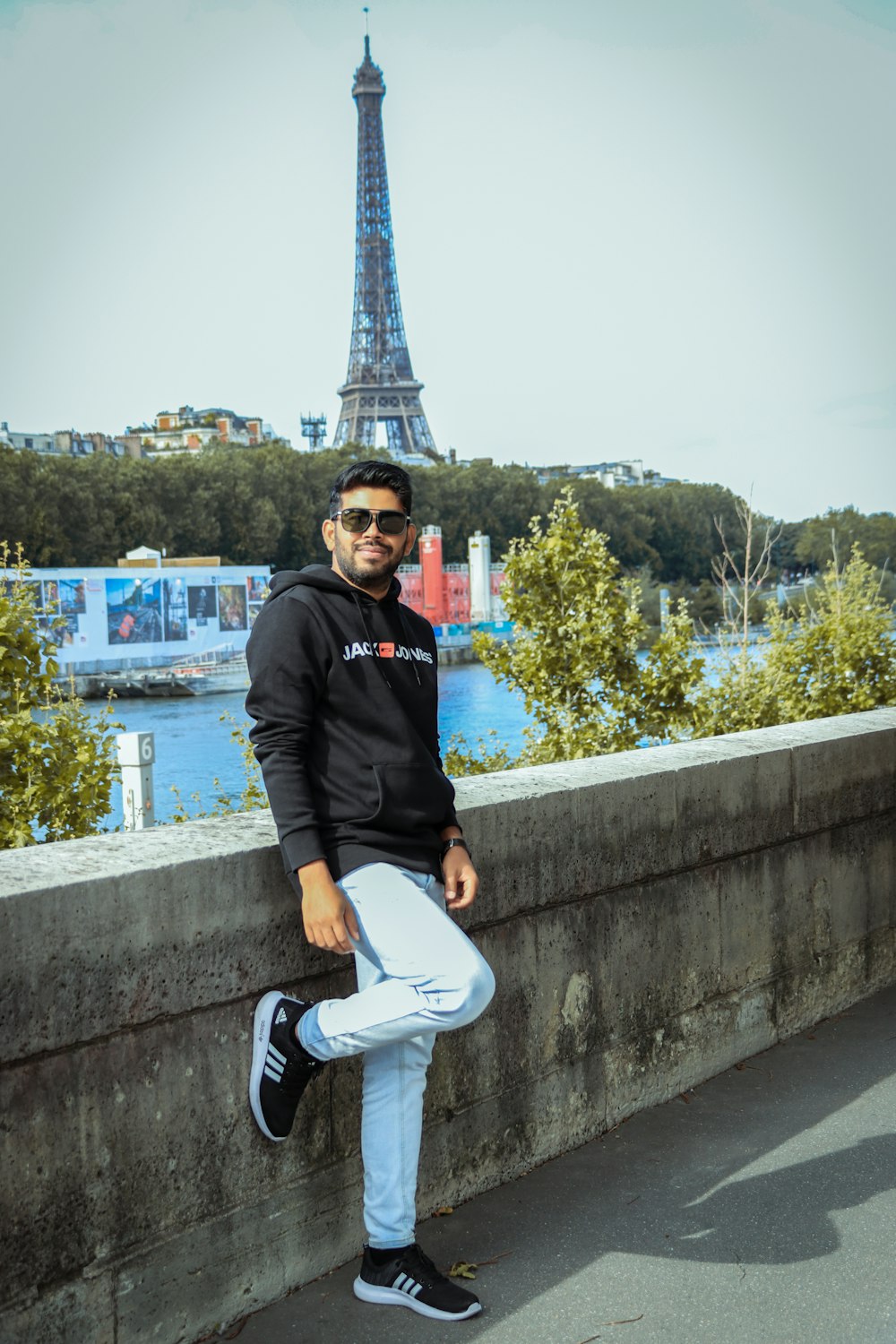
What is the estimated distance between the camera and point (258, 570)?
7394 cm

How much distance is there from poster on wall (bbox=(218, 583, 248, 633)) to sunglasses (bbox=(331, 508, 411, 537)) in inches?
2794

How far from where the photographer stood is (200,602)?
73312 mm

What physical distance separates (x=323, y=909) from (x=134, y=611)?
68.2 m

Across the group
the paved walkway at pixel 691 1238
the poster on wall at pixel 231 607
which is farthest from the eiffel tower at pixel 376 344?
the paved walkway at pixel 691 1238

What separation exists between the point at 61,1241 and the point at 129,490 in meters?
79.0

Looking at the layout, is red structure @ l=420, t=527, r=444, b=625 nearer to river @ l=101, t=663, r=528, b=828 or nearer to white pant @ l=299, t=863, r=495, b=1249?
river @ l=101, t=663, r=528, b=828

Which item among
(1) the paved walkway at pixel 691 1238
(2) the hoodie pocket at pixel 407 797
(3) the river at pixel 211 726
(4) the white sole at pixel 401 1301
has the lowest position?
(3) the river at pixel 211 726

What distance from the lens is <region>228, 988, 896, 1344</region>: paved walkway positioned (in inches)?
99.8

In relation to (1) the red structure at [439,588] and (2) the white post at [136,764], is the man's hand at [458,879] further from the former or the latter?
(1) the red structure at [439,588]

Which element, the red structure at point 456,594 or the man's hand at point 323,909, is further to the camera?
the red structure at point 456,594

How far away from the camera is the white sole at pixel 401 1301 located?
2551 mm

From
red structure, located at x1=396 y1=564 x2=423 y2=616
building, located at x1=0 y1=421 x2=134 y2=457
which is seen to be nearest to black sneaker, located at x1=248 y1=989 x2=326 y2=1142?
red structure, located at x1=396 y1=564 x2=423 y2=616

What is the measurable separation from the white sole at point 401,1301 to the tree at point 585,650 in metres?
7.64

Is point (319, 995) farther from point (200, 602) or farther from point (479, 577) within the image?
point (200, 602)
